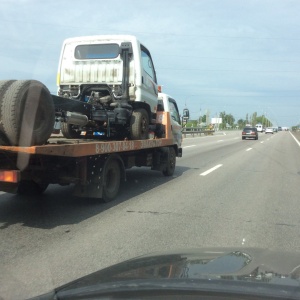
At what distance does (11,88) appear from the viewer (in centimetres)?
597

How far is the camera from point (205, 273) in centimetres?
256

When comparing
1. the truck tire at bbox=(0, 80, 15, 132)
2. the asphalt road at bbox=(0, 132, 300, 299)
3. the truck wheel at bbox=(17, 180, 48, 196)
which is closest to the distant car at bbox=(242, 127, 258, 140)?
the asphalt road at bbox=(0, 132, 300, 299)

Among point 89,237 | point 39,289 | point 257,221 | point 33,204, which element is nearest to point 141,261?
point 39,289

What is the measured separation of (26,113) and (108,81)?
3.81 m

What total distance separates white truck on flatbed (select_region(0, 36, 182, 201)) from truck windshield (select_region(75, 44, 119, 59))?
23mm

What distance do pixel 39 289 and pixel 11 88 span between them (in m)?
3.13

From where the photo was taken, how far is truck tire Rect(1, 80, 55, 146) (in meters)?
5.85

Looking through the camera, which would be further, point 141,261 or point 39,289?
point 39,289

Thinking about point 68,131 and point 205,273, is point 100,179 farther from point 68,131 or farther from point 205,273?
point 205,273

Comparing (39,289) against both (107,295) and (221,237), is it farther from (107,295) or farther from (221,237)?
(221,237)

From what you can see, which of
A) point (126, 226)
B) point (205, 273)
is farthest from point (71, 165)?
point (205, 273)

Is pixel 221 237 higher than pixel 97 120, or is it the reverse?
pixel 97 120

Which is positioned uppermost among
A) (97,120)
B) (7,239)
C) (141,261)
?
(97,120)

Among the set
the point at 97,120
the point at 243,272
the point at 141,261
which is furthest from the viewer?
the point at 97,120
